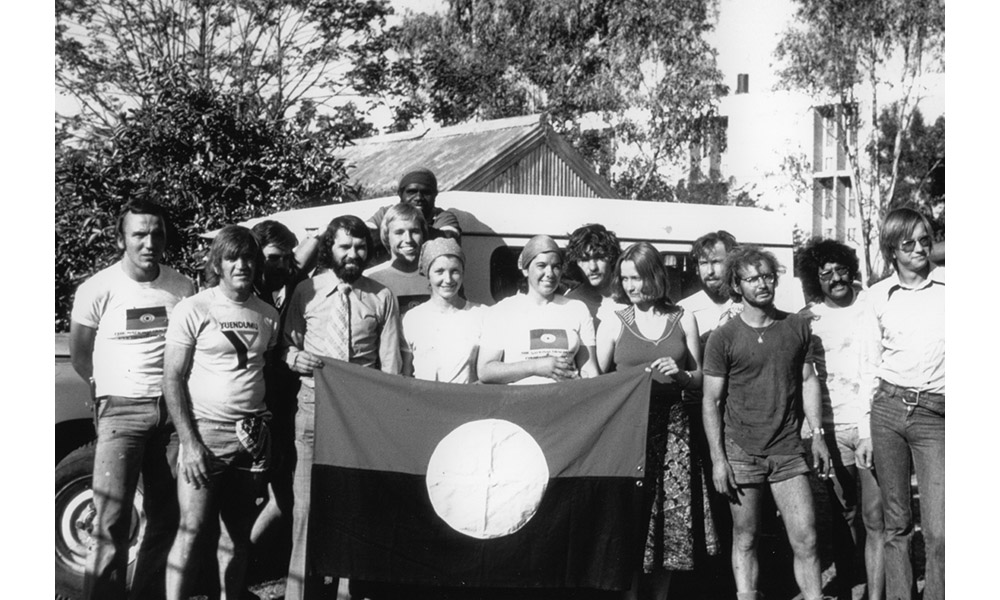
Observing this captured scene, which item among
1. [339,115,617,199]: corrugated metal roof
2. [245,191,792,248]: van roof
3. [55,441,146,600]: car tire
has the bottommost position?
[55,441,146,600]: car tire

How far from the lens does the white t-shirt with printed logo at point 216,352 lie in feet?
14.7

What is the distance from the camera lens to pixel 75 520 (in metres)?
5.29

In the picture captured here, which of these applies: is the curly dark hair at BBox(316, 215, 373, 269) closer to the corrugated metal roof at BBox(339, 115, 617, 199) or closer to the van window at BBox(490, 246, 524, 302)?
the van window at BBox(490, 246, 524, 302)

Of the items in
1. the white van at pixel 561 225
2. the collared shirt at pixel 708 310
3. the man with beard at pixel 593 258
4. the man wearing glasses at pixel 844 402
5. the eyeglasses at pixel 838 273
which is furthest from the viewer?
the white van at pixel 561 225

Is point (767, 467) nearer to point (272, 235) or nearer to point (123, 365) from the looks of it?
point (272, 235)

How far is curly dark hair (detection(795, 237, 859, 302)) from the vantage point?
5430mm

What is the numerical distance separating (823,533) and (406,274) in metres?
3.87

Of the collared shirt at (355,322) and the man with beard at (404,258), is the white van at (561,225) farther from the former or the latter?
the collared shirt at (355,322)

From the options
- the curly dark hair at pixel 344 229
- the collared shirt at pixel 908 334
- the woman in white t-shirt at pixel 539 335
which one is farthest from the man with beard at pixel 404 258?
the collared shirt at pixel 908 334

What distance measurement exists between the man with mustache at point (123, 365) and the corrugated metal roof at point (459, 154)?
11377mm

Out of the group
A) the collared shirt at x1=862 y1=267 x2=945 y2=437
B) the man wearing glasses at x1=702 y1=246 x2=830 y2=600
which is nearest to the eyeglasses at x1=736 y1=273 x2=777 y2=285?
the man wearing glasses at x1=702 y1=246 x2=830 y2=600

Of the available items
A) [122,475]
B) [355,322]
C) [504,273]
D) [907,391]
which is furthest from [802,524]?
[122,475]

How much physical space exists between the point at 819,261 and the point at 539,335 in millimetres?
1682

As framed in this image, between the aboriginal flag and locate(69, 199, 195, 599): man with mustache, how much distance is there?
2.55 feet
